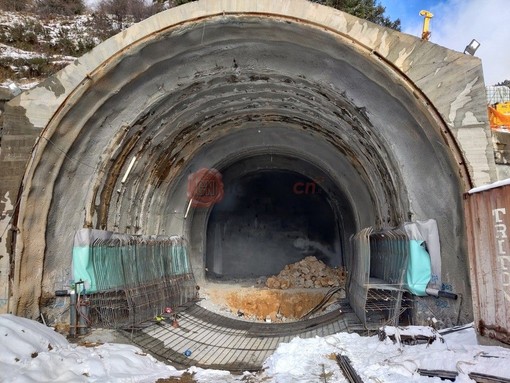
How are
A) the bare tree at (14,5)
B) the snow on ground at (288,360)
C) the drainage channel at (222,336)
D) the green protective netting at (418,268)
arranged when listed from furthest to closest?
1. the bare tree at (14,5)
2. the drainage channel at (222,336)
3. the green protective netting at (418,268)
4. the snow on ground at (288,360)

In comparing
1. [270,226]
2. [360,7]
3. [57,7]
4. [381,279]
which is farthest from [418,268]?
[57,7]

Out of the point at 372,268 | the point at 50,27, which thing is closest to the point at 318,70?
the point at 372,268

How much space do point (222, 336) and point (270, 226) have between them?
7362 millimetres

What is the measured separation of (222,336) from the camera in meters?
9.69

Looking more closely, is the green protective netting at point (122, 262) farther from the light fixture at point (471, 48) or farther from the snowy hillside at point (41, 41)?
the snowy hillside at point (41, 41)

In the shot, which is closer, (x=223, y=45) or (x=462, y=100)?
(x=462, y=100)

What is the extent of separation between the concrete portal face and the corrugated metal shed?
38.3 inches

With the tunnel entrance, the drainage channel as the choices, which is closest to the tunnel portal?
the tunnel entrance

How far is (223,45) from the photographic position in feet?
26.2

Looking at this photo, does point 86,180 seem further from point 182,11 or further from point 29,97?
point 182,11

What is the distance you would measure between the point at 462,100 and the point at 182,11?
4.80m

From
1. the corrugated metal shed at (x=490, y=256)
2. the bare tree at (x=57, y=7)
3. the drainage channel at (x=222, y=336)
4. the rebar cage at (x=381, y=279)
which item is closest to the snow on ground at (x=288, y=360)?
the corrugated metal shed at (x=490, y=256)

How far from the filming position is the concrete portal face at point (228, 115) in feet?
22.2

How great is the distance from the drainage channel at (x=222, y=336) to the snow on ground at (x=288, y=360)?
0.96 meters
